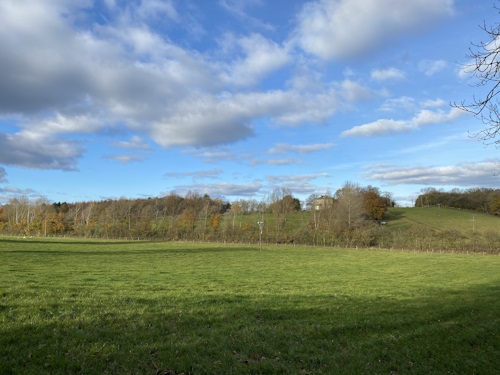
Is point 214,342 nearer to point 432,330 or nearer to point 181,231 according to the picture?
point 432,330

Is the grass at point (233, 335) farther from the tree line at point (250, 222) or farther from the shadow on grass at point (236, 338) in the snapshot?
the tree line at point (250, 222)

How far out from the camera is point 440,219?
93.9m

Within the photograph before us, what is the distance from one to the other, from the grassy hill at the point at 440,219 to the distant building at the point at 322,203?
16.7 meters

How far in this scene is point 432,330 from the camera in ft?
30.4

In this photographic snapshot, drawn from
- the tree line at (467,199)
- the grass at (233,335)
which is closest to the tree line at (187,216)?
the tree line at (467,199)

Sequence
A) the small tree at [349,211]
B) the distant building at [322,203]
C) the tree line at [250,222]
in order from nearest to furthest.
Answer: the tree line at [250,222] → the small tree at [349,211] → the distant building at [322,203]

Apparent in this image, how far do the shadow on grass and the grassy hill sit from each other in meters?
79.1

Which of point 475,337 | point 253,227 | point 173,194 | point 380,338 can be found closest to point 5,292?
point 380,338

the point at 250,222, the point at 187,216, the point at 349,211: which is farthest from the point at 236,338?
the point at 187,216

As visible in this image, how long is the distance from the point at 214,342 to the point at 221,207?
113 metres

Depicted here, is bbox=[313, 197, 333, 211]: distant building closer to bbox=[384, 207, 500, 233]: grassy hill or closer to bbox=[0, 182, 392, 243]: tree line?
bbox=[0, 182, 392, 243]: tree line

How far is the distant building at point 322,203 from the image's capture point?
94537 millimetres

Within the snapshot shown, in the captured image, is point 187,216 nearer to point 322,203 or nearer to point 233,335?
point 322,203

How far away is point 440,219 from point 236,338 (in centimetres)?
10169
